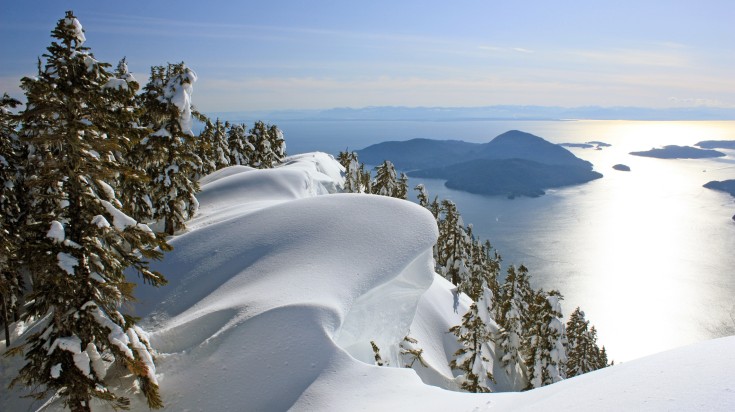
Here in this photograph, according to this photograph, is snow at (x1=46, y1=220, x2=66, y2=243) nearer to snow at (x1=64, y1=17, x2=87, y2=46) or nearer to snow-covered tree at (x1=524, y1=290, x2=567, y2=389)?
snow at (x1=64, y1=17, x2=87, y2=46)

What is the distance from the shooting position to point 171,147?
24266 mm

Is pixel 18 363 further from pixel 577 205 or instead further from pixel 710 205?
pixel 710 205

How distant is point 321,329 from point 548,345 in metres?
20.8

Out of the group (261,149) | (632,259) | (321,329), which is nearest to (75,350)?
(321,329)

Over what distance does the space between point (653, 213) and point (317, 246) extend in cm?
19226

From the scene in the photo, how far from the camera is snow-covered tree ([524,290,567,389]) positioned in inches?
1020

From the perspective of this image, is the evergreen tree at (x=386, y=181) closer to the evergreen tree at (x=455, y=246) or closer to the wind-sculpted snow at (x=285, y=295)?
the evergreen tree at (x=455, y=246)

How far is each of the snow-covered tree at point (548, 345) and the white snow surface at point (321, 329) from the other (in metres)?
7.59

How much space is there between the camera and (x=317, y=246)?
17188mm

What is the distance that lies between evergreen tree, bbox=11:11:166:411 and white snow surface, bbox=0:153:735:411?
9.68 feet

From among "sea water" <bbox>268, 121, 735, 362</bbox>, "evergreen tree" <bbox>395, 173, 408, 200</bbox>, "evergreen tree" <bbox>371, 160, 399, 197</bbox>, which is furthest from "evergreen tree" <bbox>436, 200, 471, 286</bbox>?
"sea water" <bbox>268, 121, 735, 362</bbox>

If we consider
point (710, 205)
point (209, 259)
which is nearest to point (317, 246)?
point (209, 259)

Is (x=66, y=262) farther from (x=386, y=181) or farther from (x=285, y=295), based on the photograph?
(x=386, y=181)

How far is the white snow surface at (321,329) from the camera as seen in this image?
7.05 meters
